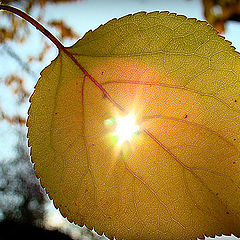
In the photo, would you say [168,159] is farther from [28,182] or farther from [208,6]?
[28,182]

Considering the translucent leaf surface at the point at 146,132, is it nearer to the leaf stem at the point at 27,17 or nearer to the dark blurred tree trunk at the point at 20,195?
the leaf stem at the point at 27,17

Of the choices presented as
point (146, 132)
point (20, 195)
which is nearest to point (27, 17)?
point (146, 132)

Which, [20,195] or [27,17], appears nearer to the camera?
[27,17]

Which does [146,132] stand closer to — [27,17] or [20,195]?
[27,17]

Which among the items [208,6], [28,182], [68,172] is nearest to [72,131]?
[68,172]

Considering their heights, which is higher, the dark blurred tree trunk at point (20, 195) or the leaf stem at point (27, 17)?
the dark blurred tree trunk at point (20, 195)

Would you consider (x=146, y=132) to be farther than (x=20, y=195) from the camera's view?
No

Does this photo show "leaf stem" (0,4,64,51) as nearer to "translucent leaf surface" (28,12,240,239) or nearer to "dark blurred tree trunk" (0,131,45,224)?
"translucent leaf surface" (28,12,240,239)

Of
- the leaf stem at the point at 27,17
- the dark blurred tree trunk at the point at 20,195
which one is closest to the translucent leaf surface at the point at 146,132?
the leaf stem at the point at 27,17
